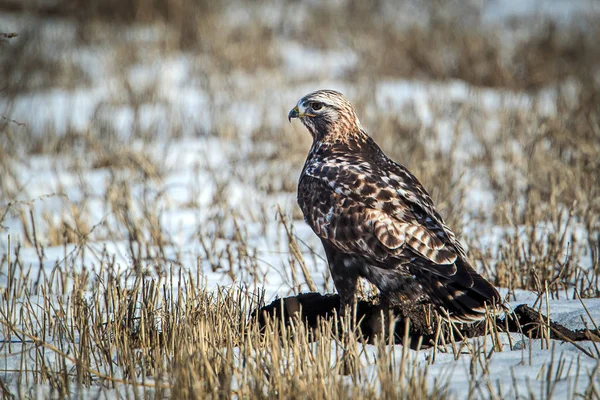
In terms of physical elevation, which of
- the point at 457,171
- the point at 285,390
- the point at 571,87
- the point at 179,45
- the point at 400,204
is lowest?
the point at 285,390

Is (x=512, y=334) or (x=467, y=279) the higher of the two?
(x=467, y=279)

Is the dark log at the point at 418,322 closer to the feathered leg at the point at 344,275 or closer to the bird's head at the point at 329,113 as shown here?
the feathered leg at the point at 344,275

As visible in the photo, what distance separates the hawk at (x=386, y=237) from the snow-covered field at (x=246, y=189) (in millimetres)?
297

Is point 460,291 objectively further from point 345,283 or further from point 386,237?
point 345,283

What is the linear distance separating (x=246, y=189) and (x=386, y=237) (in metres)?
3.58

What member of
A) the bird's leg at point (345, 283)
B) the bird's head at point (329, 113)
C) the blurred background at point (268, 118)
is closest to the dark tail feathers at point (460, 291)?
the bird's leg at point (345, 283)

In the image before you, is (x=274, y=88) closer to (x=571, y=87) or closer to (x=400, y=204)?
(x=571, y=87)

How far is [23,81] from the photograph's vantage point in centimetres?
963

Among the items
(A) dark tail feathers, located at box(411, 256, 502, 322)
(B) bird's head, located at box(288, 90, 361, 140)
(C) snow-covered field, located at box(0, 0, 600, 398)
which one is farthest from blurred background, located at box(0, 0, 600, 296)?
(A) dark tail feathers, located at box(411, 256, 502, 322)

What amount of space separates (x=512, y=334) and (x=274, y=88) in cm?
712

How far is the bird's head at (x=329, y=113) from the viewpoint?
4258mm

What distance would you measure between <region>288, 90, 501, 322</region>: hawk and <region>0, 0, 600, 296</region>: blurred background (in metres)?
0.77

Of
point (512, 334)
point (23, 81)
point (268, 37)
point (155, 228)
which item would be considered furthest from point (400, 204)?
point (268, 37)

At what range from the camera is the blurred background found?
533 cm
